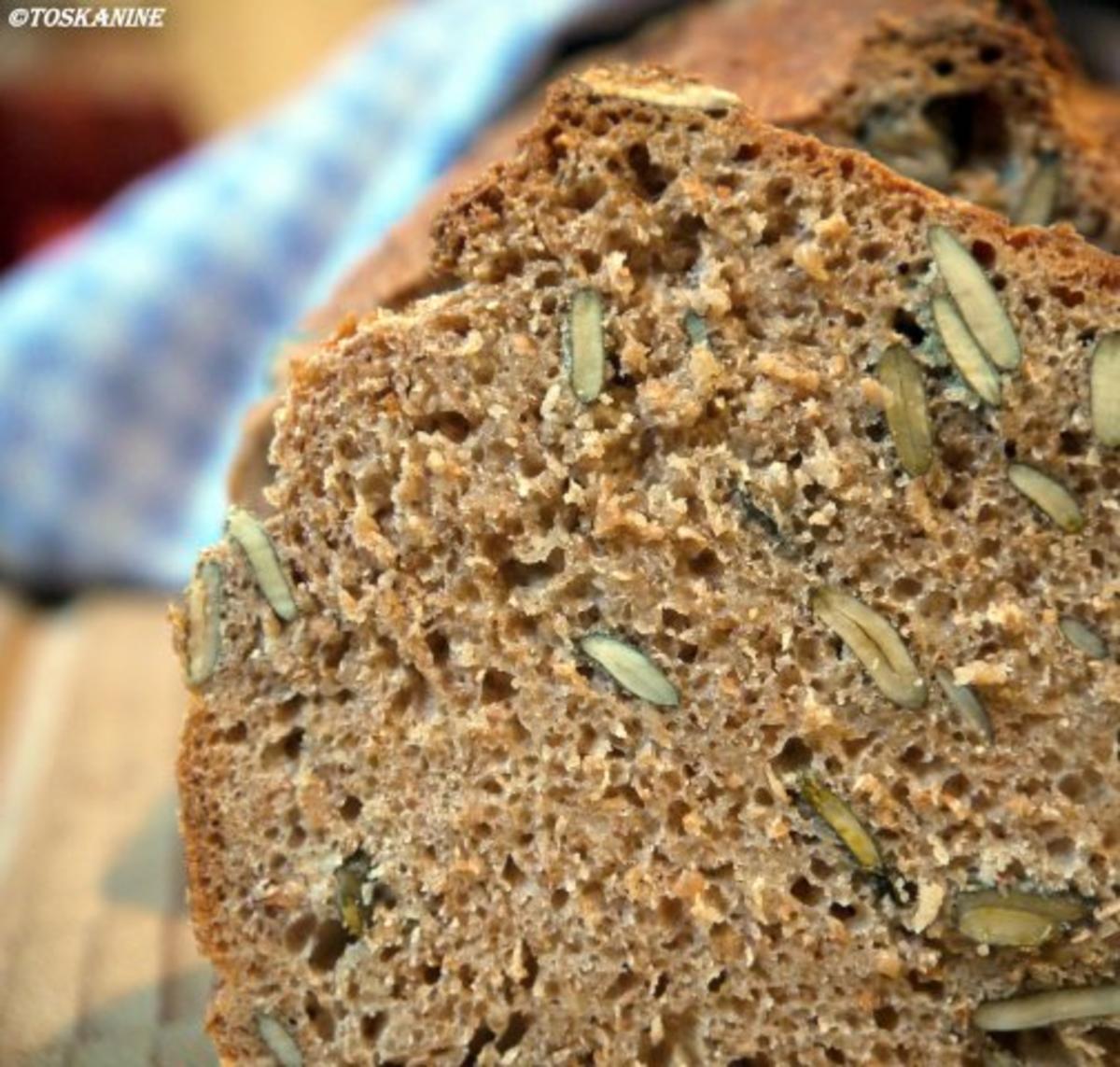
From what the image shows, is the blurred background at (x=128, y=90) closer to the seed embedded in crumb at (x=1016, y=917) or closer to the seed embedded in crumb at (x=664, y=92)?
the seed embedded in crumb at (x=664, y=92)

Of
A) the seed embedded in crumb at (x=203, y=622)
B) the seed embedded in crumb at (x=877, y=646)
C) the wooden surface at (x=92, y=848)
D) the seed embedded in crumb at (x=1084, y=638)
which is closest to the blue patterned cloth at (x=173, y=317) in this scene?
the wooden surface at (x=92, y=848)

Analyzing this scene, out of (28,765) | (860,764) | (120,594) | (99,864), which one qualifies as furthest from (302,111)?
(860,764)

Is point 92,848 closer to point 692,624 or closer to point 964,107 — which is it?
point 692,624

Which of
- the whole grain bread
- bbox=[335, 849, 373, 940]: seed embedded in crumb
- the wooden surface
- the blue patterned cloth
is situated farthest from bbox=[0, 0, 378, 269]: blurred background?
bbox=[335, 849, 373, 940]: seed embedded in crumb

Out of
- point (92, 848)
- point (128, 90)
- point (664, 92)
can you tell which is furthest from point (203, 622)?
point (128, 90)

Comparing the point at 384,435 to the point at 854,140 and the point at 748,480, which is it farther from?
the point at 854,140

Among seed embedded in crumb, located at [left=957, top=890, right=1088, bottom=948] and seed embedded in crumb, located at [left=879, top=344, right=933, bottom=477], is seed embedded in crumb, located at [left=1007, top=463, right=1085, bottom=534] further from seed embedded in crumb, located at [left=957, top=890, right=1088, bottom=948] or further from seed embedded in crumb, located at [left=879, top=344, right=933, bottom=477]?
seed embedded in crumb, located at [left=957, top=890, right=1088, bottom=948]
